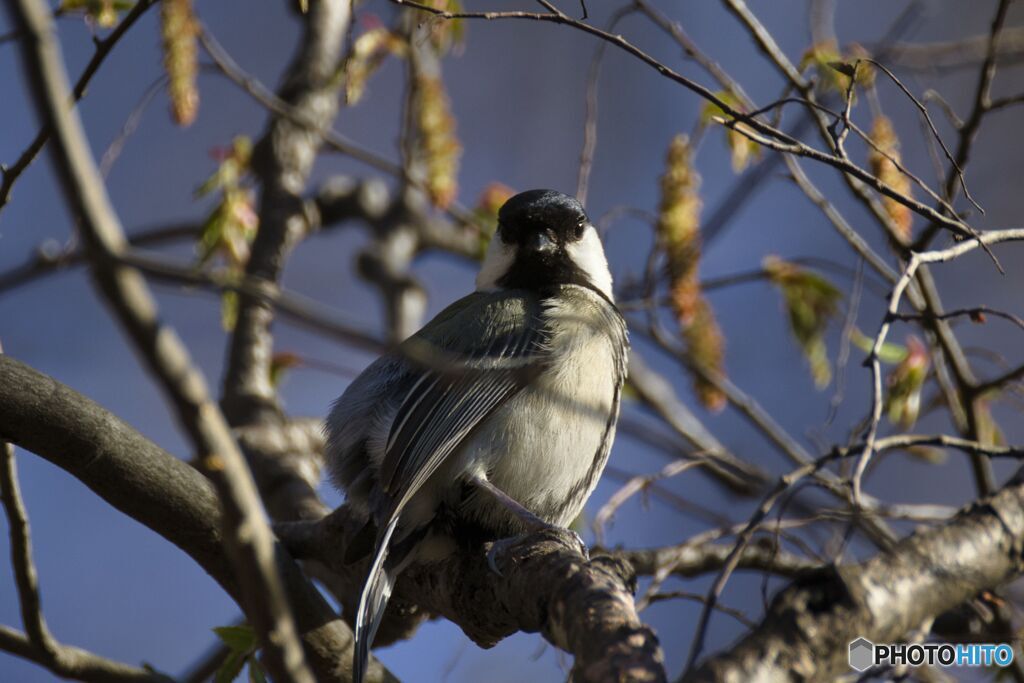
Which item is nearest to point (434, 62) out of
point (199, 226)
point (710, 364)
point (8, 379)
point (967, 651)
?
point (199, 226)

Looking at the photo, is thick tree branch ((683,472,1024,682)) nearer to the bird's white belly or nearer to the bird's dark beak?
the bird's white belly

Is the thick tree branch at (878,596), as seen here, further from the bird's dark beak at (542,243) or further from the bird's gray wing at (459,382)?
the bird's dark beak at (542,243)

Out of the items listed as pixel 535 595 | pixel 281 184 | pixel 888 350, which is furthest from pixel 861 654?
pixel 281 184

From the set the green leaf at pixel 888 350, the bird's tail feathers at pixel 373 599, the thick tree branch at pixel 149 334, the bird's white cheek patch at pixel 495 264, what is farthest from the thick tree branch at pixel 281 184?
the thick tree branch at pixel 149 334

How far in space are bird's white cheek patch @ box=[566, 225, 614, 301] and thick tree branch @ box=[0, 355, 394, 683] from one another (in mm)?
1266

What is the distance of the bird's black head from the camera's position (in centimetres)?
294

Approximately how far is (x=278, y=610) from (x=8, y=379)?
125 cm

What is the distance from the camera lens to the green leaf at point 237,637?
6.94 ft

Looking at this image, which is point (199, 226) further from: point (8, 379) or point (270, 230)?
point (8, 379)

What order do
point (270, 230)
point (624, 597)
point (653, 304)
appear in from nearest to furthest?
point (624, 597) < point (653, 304) < point (270, 230)

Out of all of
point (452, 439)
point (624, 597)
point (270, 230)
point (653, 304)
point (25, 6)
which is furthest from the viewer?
Answer: point (270, 230)

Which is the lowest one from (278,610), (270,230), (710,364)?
(278,610)

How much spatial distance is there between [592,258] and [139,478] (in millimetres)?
1592

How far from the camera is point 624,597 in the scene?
1.52 metres
